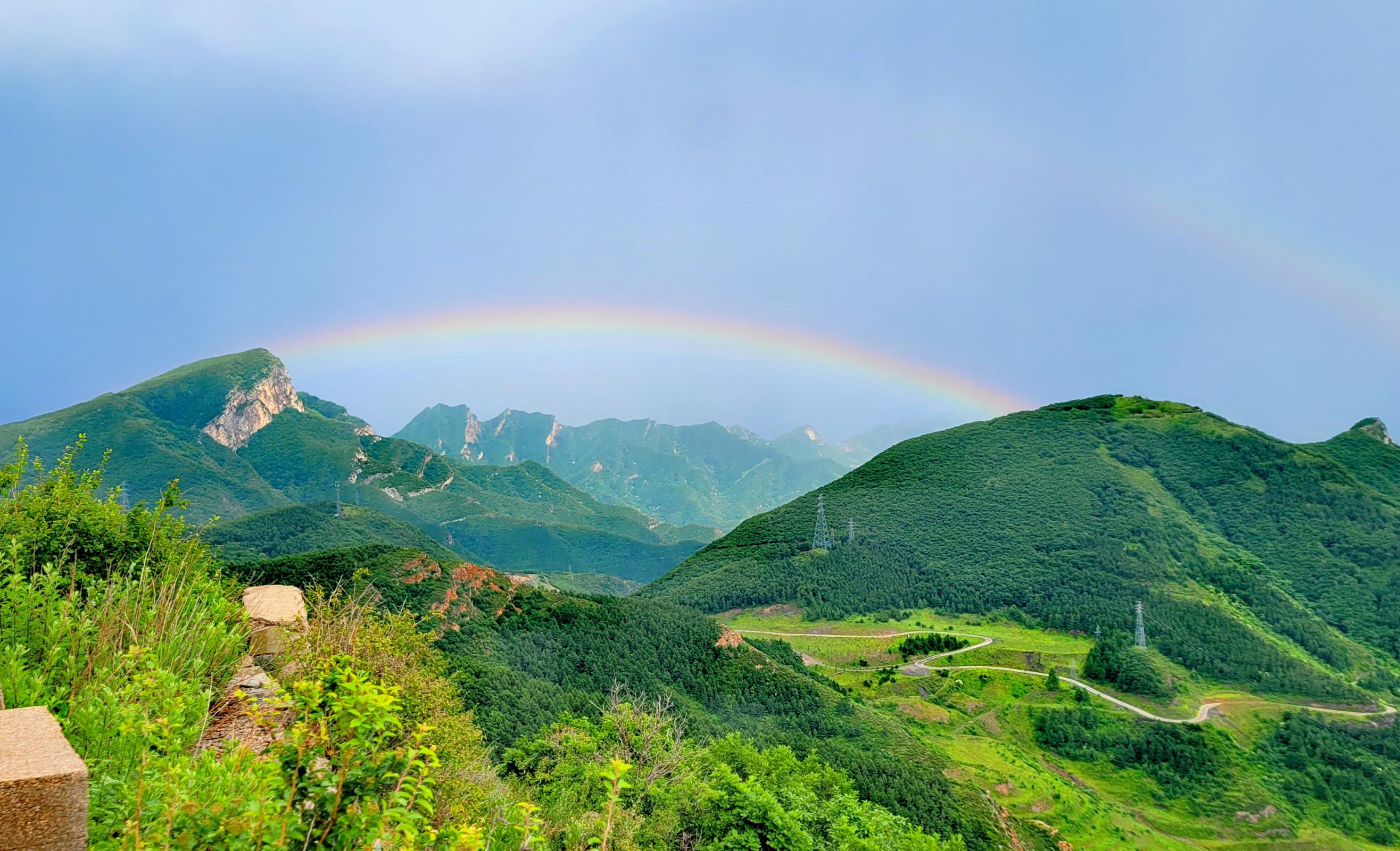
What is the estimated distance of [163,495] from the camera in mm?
10141

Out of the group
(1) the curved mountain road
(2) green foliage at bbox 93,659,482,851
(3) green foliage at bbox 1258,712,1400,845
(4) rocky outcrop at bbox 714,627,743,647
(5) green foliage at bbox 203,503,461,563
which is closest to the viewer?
(2) green foliage at bbox 93,659,482,851

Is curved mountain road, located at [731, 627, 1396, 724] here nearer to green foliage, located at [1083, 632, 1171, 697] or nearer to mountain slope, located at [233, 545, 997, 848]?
green foliage, located at [1083, 632, 1171, 697]

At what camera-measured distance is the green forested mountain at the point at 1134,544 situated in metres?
63.1

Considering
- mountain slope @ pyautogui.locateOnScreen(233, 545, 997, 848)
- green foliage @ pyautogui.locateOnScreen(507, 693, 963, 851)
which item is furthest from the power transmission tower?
green foliage @ pyautogui.locateOnScreen(507, 693, 963, 851)

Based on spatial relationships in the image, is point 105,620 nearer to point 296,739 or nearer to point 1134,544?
point 296,739

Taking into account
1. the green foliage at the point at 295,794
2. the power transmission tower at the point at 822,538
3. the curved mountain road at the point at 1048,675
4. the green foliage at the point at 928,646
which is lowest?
the curved mountain road at the point at 1048,675

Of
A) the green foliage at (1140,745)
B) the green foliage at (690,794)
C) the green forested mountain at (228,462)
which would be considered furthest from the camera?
the green forested mountain at (228,462)

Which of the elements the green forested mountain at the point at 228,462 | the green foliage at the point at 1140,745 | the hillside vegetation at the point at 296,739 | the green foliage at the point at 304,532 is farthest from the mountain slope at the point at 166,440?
the green foliage at the point at 1140,745

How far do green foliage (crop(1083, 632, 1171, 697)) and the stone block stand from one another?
206 feet

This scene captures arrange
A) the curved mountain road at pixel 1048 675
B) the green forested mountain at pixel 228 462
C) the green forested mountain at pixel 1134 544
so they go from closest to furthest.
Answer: the curved mountain road at pixel 1048 675 → the green forested mountain at pixel 1134 544 → the green forested mountain at pixel 228 462

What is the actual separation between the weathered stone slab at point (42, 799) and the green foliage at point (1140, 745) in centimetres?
5583

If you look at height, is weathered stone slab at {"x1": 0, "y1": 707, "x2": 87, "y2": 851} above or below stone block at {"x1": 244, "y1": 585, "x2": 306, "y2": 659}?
above

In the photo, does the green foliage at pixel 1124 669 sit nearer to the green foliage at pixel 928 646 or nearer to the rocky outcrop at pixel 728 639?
the green foliage at pixel 928 646

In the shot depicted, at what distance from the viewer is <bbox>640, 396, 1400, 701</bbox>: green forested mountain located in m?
63.1
